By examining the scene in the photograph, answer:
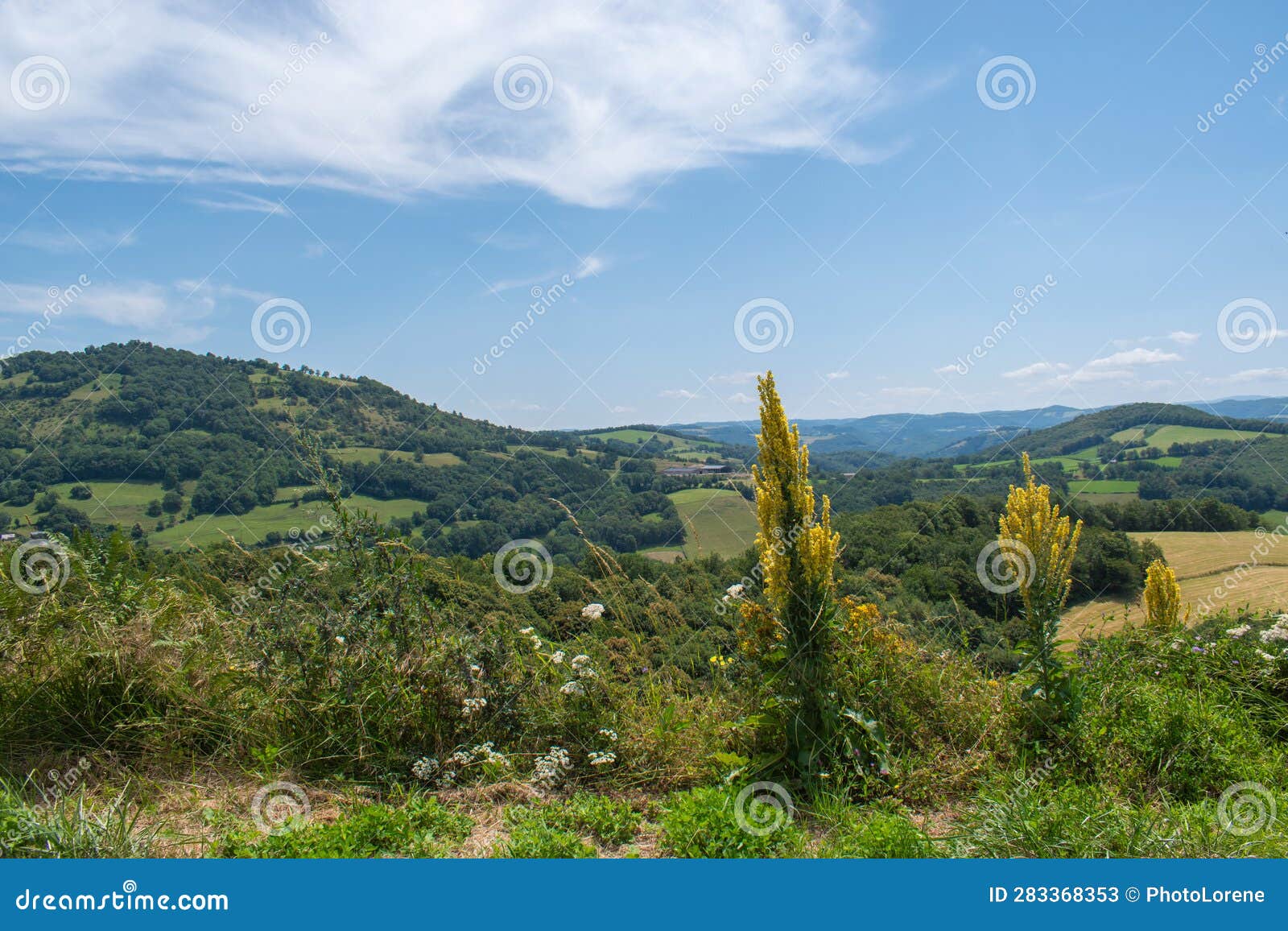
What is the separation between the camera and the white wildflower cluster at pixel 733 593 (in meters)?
4.30

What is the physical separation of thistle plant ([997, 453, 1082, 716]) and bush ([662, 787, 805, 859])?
1.76 meters

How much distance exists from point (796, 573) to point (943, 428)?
15352cm

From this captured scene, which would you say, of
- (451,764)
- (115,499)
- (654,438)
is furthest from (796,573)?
(654,438)

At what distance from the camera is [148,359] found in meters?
57.6

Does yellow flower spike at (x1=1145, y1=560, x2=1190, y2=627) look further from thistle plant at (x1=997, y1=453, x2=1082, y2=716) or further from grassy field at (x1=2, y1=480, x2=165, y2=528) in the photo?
grassy field at (x1=2, y1=480, x2=165, y2=528)

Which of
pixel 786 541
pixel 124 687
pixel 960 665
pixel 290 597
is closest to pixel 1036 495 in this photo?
pixel 960 665

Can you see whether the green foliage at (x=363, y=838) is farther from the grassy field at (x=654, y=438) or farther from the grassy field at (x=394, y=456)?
the grassy field at (x=654, y=438)

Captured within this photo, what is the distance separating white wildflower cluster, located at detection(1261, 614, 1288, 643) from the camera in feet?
14.0

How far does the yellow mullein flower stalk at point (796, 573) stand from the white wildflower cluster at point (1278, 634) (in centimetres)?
321

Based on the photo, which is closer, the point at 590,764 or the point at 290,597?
the point at 590,764

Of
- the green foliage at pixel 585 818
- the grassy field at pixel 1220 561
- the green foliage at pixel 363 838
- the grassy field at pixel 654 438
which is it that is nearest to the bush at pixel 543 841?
the green foliage at pixel 585 818

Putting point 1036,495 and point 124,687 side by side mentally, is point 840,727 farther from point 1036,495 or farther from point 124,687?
point 124,687

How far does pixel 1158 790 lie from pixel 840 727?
1.58 meters

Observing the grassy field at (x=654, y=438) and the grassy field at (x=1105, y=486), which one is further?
the grassy field at (x=654, y=438)
